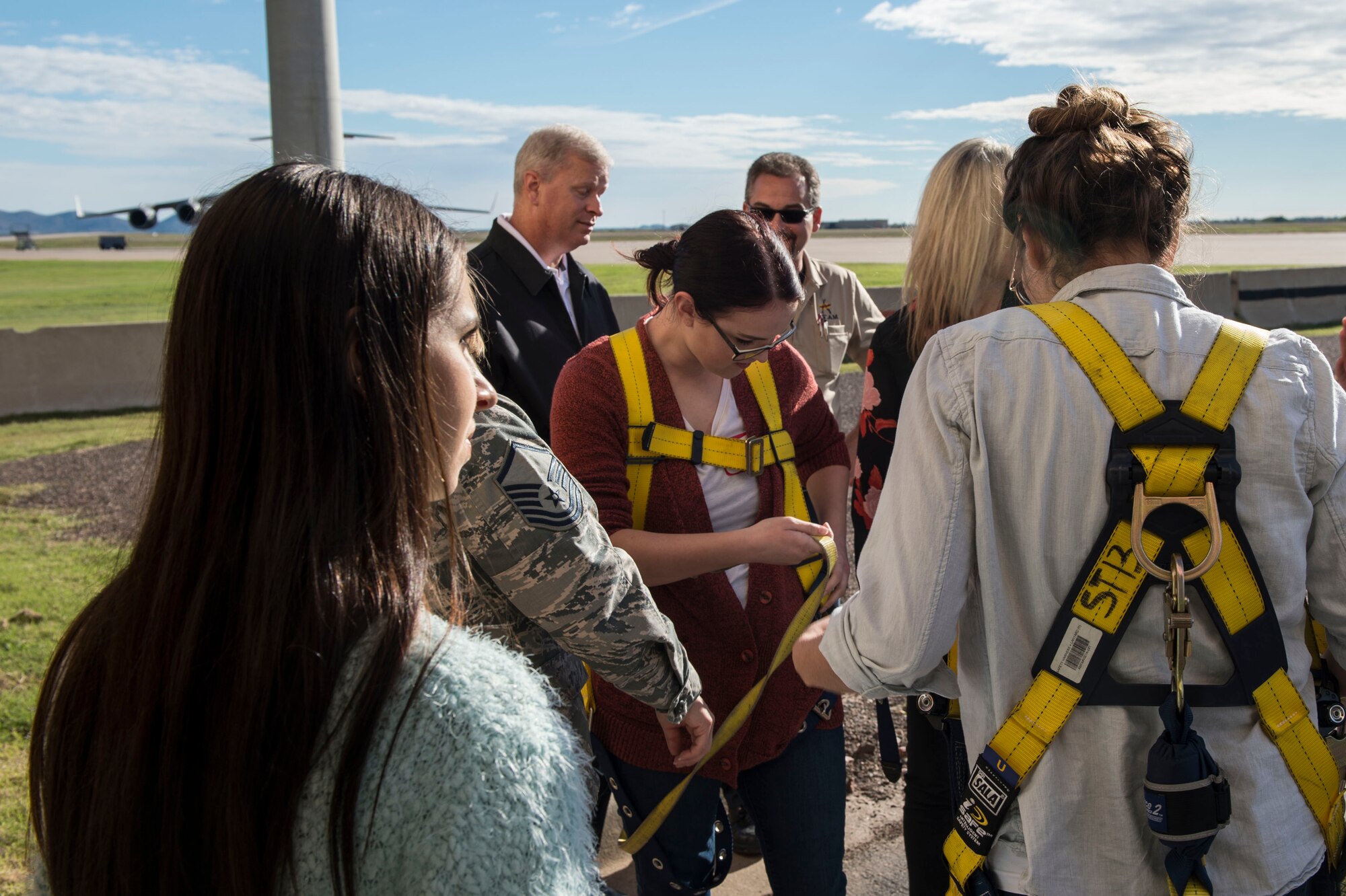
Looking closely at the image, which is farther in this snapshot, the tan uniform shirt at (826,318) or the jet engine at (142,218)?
the jet engine at (142,218)

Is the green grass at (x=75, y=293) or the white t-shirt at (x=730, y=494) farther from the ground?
the white t-shirt at (x=730, y=494)

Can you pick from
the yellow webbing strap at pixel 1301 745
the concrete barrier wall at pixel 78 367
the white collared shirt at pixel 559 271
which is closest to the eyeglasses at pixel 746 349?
the yellow webbing strap at pixel 1301 745

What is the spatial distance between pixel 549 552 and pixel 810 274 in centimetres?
288

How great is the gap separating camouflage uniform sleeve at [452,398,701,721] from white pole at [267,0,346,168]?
2.37m

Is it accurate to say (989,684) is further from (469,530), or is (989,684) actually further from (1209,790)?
(469,530)

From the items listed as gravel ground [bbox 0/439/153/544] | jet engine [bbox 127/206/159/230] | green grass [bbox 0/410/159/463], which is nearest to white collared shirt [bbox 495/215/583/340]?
gravel ground [bbox 0/439/153/544]

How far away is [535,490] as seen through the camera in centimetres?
158

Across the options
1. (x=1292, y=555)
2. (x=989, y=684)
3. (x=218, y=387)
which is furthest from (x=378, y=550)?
(x=1292, y=555)

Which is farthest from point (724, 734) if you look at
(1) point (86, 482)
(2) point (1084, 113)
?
(1) point (86, 482)

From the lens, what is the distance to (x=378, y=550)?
113 cm

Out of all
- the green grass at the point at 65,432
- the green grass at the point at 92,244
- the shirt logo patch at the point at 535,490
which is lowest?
the green grass at the point at 65,432

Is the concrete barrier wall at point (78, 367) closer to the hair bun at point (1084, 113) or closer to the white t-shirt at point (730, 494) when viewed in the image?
the white t-shirt at point (730, 494)

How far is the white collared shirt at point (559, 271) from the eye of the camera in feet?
12.9

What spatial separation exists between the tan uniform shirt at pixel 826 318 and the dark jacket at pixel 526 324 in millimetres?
929
